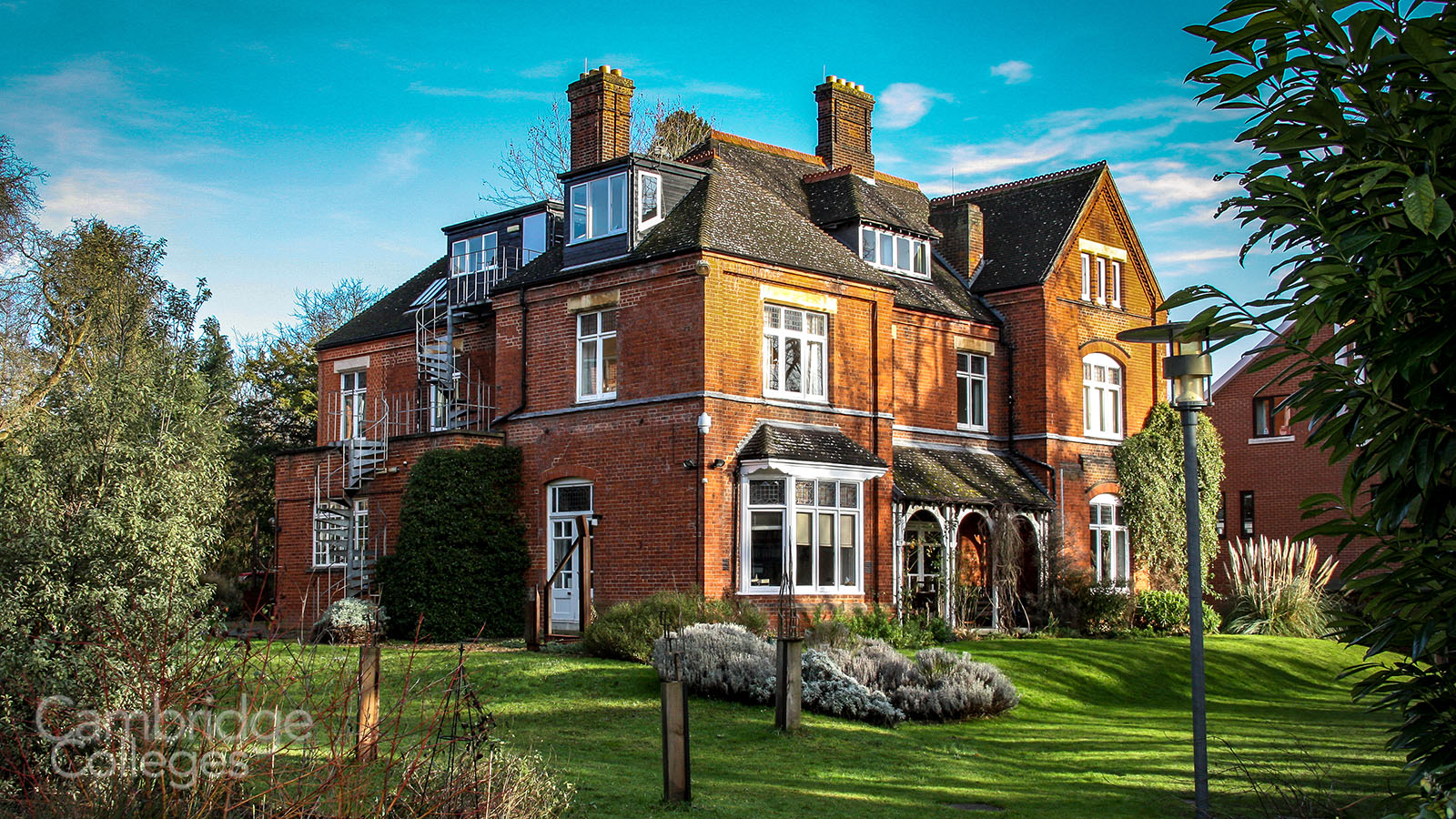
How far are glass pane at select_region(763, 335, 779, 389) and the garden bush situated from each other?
24.6ft

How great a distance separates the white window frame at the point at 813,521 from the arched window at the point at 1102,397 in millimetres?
9051

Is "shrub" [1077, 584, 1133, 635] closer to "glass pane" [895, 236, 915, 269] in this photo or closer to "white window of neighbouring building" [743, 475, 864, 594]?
"white window of neighbouring building" [743, 475, 864, 594]

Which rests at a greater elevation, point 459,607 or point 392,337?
point 392,337

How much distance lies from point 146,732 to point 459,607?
17834 millimetres

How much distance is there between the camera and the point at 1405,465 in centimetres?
474

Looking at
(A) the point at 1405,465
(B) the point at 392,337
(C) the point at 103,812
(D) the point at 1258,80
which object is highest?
(B) the point at 392,337

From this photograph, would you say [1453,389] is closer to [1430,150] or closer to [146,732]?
[1430,150]

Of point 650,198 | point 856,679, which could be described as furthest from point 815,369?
point 856,679

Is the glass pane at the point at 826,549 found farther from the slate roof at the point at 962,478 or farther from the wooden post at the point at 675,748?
the wooden post at the point at 675,748

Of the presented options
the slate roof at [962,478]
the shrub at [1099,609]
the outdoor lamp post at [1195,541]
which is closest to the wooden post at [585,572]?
the slate roof at [962,478]

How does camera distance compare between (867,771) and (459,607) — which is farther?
(459,607)

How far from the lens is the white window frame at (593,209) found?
24344 mm

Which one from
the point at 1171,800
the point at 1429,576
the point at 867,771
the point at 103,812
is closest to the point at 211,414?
the point at 103,812

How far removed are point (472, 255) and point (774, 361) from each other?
32.8 feet
